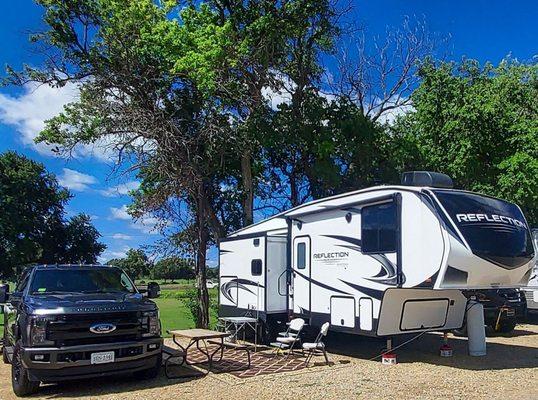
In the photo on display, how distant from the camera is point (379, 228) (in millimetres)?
10000

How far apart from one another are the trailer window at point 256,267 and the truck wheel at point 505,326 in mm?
6423

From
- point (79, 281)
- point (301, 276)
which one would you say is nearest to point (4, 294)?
point (79, 281)

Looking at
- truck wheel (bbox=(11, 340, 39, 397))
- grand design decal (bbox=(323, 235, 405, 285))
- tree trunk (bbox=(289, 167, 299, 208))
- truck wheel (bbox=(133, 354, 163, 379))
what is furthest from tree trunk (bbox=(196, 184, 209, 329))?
truck wheel (bbox=(11, 340, 39, 397))

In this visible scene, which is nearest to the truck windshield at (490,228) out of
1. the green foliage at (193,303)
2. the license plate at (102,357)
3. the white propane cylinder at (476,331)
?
the white propane cylinder at (476,331)

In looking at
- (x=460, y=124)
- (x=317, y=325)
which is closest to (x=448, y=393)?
(x=317, y=325)

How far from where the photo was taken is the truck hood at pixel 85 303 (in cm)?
786

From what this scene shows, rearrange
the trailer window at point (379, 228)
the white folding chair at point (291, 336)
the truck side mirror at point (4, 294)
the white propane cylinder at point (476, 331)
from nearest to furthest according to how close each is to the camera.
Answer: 1. the truck side mirror at point (4, 294)
2. the trailer window at point (379, 228)
3. the white folding chair at point (291, 336)
4. the white propane cylinder at point (476, 331)

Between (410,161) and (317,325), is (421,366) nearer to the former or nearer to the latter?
(317,325)

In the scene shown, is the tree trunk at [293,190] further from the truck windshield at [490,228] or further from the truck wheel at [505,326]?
the truck windshield at [490,228]

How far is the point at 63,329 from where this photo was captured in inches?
307

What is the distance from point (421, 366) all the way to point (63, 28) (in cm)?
1424

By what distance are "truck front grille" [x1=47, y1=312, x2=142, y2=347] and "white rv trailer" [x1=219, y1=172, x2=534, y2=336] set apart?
4092mm

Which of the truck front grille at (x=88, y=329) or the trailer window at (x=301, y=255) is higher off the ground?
the trailer window at (x=301, y=255)

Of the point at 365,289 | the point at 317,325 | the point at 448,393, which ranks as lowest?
the point at 448,393
